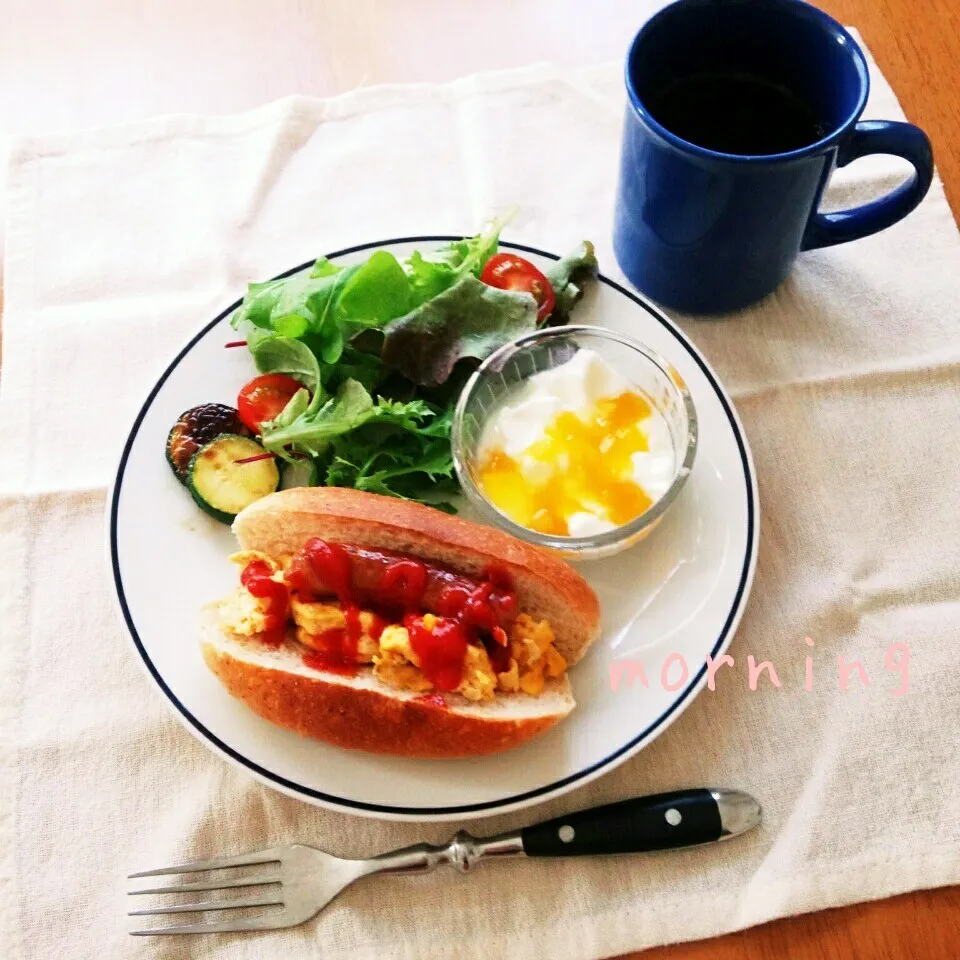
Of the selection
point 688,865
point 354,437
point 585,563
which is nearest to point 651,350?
point 585,563

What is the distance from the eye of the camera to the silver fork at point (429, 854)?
2.00 metres

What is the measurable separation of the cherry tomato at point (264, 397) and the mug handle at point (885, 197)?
1.40 m

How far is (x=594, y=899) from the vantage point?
6.68ft

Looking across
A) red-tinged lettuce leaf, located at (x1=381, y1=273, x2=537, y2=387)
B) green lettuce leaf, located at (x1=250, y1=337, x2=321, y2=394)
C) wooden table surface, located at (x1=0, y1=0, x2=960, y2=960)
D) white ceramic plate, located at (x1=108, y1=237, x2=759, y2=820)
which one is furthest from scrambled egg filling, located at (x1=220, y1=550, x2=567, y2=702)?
wooden table surface, located at (x1=0, y1=0, x2=960, y2=960)

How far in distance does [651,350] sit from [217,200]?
4.86 feet

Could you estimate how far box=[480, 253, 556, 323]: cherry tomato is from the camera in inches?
97.7

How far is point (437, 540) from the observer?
205 centimetres

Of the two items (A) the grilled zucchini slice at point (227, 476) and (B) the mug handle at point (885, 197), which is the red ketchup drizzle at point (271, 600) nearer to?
(A) the grilled zucchini slice at point (227, 476)

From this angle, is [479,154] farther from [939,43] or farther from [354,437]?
[939,43]

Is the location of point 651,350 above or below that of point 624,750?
above

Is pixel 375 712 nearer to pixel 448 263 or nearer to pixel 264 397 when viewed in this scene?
pixel 264 397

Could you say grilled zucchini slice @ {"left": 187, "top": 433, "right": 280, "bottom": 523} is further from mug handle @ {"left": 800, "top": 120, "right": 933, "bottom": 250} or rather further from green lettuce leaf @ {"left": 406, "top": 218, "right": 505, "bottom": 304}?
mug handle @ {"left": 800, "top": 120, "right": 933, "bottom": 250}

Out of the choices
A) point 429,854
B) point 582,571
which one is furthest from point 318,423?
point 429,854

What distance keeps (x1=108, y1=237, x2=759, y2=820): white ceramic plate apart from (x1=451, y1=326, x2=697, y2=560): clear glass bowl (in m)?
0.11
